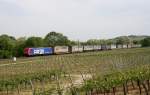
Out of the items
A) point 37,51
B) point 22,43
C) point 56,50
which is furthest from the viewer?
point 22,43

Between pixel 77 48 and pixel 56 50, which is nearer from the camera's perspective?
pixel 56 50

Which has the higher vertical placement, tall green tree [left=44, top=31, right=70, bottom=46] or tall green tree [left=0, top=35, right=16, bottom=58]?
tall green tree [left=44, top=31, right=70, bottom=46]

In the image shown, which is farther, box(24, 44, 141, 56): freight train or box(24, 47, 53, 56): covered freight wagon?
box(24, 44, 141, 56): freight train

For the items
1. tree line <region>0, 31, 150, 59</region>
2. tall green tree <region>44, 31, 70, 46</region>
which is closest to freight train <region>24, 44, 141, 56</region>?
tree line <region>0, 31, 150, 59</region>

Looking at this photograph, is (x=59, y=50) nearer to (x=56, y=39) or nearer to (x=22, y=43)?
(x=22, y=43)

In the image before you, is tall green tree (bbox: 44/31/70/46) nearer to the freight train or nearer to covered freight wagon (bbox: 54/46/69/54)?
the freight train

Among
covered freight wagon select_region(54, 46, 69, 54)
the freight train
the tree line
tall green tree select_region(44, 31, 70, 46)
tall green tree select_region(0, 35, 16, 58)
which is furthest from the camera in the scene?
tall green tree select_region(44, 31, 70, 46)

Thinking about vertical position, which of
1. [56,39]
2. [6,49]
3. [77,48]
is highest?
[56,39]

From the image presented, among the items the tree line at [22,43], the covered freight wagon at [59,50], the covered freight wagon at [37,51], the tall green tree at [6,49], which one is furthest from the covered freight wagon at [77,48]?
the tall green tree at [6,49]

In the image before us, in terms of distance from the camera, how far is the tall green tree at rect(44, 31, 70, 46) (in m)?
144

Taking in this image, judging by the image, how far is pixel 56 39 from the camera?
487 ft

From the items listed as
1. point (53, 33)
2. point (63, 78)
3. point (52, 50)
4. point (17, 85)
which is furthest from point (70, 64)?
point (53, 33)

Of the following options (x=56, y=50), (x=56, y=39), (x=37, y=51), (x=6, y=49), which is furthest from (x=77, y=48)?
(x=56, y=39)

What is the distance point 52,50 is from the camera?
103500 millimetres
